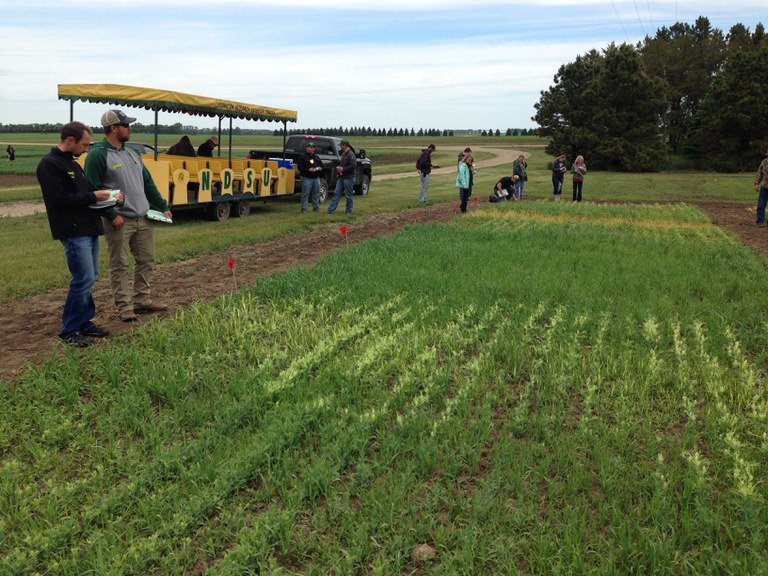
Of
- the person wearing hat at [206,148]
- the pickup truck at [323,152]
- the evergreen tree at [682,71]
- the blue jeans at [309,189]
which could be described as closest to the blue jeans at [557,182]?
the pickup truck at [323,152]

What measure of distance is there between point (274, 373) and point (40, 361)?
83.1 inches

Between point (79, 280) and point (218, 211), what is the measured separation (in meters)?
9.97

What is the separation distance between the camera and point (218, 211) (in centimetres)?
1569

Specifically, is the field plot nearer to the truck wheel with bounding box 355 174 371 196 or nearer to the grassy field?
the grassy field

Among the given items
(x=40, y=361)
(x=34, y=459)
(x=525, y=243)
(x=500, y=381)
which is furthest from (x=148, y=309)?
(x=525, y=243)

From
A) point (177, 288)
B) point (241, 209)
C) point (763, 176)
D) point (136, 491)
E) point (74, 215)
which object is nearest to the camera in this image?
point (136, 491)

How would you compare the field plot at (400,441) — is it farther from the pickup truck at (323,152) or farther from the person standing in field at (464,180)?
the pickup truck at (323,152)

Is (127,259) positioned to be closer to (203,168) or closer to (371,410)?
(371,410)

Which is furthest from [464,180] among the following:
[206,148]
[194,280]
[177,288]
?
[177,288]

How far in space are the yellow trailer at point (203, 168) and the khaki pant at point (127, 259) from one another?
6769 millimetres

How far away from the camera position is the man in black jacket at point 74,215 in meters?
5.71

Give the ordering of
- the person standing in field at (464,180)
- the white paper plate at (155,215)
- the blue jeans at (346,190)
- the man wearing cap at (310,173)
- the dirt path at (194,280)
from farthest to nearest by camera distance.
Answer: the person standing in field at (464,180) < the man wearing cap at (310,173) < the blue jeans at (346,190) < the white paper plate at (155,215) < the dirt path at (194,280)

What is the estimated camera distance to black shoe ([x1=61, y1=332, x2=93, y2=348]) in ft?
19.5

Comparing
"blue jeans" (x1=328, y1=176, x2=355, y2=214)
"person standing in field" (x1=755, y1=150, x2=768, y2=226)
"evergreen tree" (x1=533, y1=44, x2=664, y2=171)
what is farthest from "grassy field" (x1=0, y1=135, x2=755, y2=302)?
"evergreen tree" (x1=533, y1=44, x2=664, y2=171)
